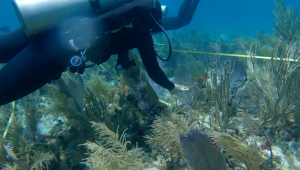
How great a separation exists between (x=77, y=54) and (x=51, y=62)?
339mm

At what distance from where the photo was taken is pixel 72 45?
2.04m

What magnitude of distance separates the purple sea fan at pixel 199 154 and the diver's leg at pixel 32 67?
1.85 m

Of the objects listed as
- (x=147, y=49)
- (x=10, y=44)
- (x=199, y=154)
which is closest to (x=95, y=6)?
(x=147, y=49)

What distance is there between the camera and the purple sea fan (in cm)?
131

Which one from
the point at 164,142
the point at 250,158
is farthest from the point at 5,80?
the point at 250,158

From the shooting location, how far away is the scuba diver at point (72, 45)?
1898mm

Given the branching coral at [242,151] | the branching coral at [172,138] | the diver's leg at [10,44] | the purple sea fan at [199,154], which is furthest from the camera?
the diver's leg at [10,44]

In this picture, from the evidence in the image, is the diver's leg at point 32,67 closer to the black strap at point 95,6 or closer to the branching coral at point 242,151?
the black strap at point 95,6

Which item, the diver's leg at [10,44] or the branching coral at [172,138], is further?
the diver's leg at [10,44]

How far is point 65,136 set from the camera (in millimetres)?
2713

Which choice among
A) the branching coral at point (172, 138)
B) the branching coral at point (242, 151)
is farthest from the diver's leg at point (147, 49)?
the branching coral at point (242, 151)

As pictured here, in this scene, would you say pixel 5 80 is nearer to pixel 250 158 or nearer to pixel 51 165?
pixel 51 165

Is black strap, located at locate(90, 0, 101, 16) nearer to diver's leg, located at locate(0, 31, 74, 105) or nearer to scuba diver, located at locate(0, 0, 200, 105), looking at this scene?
scuba diver, located at locate(0, 0, 200, 105)

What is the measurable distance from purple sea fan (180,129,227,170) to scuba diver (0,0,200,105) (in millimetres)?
1508
